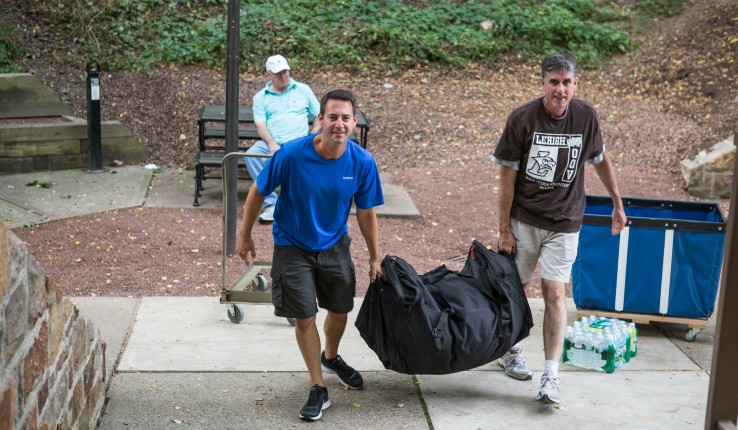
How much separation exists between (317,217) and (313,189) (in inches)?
6.5

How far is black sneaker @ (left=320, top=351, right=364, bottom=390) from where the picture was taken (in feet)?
16.8

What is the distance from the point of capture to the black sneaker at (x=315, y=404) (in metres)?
4.71

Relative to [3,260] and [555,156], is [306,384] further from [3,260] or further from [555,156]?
[3,260]

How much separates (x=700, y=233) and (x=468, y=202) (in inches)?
157

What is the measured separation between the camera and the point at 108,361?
17.5ft

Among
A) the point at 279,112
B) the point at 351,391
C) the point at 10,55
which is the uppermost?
the point at 10,55

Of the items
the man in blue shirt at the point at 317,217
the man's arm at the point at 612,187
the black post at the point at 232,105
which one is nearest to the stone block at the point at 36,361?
the man in blue shirt at the point at 317,217

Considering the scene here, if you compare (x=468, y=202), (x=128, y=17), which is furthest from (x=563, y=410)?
(x=128, y=17)

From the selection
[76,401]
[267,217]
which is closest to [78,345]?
[76,401]

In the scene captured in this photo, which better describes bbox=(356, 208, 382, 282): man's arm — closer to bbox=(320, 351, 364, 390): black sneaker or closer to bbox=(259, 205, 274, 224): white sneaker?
bbox=(320, 351, 364, 390): black sneaker

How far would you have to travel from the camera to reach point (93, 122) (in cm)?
1007

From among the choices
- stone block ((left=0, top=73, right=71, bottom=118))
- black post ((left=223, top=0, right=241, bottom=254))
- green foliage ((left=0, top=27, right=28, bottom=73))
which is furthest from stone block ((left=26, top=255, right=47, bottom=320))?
green foliage ((left=0, top=27, right=28, bottom=73))

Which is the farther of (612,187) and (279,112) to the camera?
(279,112)

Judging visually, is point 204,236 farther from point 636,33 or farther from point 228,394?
point 636,33
